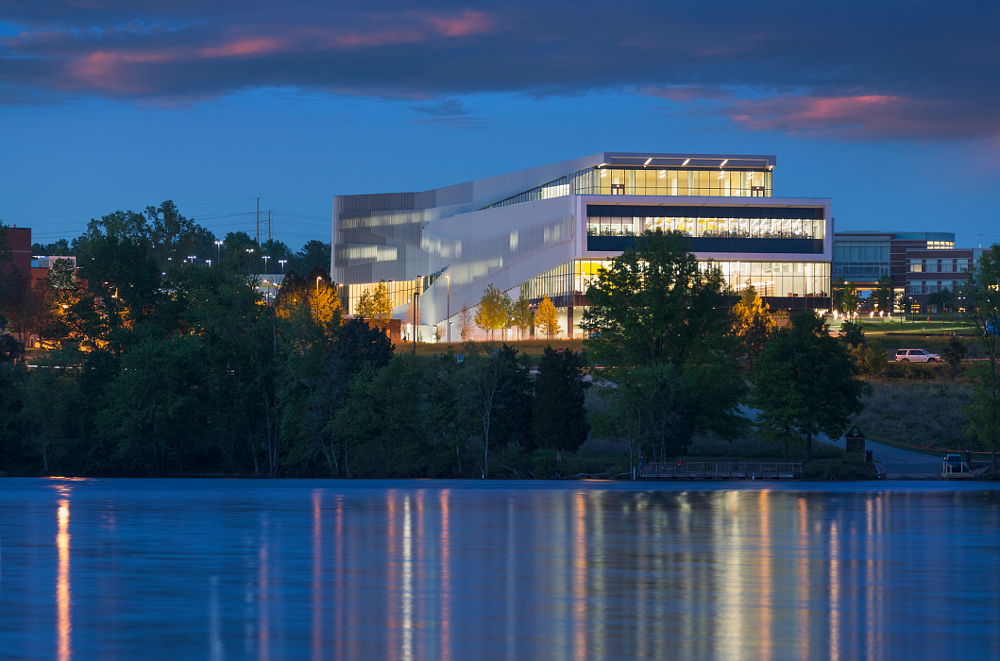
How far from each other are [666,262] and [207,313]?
2886 centimetres

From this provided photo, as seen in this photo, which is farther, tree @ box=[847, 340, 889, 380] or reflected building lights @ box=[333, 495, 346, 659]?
tree @ box=[847, 340, 889, 380]

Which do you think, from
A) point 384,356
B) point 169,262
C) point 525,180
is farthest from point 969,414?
point 169,262

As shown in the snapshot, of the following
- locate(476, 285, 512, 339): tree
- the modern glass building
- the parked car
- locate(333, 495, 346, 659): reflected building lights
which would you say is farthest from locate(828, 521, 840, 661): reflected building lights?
locate(476, 285, 512, 339): tree

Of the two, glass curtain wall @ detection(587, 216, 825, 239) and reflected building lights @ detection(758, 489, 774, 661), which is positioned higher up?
glass curtain wall @ detection(587, 216, 825, 239)

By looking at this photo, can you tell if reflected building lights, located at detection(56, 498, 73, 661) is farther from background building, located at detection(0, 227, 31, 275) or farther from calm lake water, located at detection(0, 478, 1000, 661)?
background building, located at detection(0, 227, 31, 275)

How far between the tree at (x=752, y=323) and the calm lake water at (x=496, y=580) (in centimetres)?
4472

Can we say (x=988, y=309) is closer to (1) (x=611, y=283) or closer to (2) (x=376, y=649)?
(1) (x=611, y=283)

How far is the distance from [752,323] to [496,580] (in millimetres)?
70340

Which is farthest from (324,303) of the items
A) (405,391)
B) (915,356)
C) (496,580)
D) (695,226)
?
(496,580)

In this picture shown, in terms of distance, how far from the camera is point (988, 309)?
178ft

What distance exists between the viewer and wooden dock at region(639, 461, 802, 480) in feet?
166

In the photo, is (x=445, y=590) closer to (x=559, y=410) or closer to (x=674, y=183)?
(x=559, y=410)

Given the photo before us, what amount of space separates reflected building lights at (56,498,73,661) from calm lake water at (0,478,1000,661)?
2.1 inches

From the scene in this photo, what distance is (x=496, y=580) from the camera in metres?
19.7
